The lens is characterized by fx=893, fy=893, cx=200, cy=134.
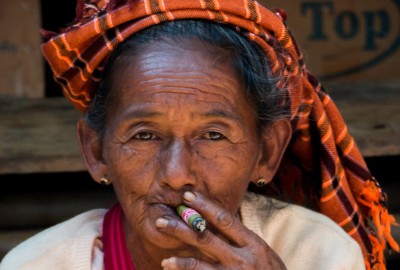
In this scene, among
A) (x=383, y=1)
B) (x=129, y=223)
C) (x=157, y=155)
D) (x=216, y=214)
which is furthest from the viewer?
(x=383, y=1)

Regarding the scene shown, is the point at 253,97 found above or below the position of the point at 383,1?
above

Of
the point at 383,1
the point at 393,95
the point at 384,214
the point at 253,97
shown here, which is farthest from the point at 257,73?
the point at 383,1

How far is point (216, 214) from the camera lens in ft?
7.58

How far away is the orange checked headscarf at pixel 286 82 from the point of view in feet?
8.23

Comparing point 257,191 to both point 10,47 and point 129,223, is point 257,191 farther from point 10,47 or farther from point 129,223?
point 10,47

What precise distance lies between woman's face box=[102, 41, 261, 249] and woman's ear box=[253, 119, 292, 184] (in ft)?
0.64

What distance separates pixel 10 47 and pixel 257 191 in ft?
5.88

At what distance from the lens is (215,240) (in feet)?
7.52

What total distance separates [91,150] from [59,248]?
323 millimetres

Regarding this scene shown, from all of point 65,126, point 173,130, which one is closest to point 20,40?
point 65,126

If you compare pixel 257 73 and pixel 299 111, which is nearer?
pixel 257 73

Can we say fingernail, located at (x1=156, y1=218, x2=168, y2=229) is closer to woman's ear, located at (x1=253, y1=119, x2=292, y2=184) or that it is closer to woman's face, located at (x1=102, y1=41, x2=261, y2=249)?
woman's face, located at (x1=102, y1=41, x2=261, y2=249)

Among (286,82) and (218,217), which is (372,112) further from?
(218,217)

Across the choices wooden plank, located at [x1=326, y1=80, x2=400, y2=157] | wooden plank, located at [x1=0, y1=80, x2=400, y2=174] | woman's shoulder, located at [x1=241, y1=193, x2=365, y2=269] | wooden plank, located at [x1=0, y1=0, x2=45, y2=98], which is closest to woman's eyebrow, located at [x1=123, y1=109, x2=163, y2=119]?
woman's shoulder, located at [x1=241, y1=193, x2=365, y2=269]
